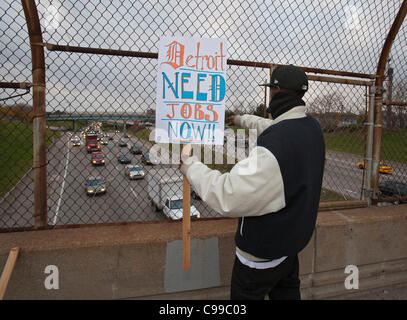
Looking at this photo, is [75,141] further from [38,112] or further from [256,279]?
[256,279]

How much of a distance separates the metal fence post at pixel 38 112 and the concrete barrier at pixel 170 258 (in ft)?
1.25

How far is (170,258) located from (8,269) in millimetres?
1228

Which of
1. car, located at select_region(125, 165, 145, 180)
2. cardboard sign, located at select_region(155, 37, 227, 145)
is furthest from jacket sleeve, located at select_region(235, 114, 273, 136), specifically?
car, located at select_region(125, 165, 145, 180)

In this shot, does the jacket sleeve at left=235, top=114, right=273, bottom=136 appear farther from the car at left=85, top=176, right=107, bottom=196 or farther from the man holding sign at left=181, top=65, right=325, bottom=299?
the car at left=85, top=176, right=107, bottom=196

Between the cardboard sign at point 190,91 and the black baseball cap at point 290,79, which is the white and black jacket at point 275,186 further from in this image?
the cardboard sign at point 190,91

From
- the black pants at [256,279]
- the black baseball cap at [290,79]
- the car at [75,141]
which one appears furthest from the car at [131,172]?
the black baseball cap at [290,79]

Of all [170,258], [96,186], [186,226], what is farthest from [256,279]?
[96,186]

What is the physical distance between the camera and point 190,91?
2.03 metres

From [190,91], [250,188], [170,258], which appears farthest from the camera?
[170,258]

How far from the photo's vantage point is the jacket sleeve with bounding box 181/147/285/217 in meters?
1.42
